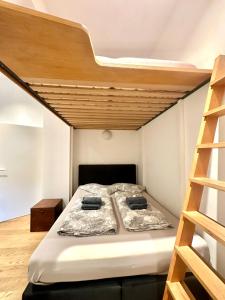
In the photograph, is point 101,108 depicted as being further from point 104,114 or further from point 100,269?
point 100,269

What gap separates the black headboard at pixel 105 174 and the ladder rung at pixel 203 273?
2.72m

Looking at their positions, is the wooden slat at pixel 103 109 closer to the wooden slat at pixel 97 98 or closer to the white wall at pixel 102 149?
the wooden slat at pixel 97 98

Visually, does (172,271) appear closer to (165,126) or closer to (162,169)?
(162,169)

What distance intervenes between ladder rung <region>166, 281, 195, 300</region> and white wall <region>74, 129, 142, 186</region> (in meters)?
2.79

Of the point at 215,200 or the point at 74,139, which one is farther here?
the point at 74,139

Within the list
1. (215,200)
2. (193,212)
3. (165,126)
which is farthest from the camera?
(165,126)

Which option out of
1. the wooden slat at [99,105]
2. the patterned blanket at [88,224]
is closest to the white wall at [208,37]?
the wooden slat at [99,105]

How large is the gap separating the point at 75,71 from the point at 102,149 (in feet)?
8.88

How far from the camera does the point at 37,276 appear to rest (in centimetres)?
131

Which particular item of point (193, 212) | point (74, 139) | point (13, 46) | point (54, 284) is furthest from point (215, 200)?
point (74, 139)

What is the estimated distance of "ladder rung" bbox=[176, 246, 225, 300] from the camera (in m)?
0.83

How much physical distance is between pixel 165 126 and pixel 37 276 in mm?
2248

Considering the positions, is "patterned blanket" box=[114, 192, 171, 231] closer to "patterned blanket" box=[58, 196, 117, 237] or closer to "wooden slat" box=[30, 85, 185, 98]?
"patterned blanket" box=[58, 196, 117, 237]

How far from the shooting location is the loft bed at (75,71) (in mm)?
862
